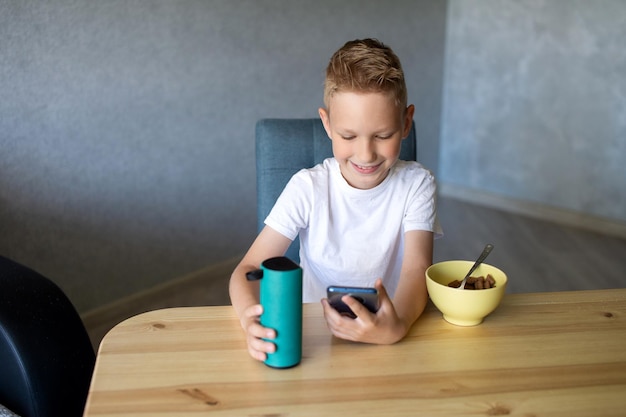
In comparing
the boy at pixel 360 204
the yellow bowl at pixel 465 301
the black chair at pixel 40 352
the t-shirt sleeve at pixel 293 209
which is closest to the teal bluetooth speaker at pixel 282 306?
the boy at pixel 360 204

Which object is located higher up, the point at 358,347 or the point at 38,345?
the point at 358,347

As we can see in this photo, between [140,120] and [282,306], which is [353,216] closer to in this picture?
[282,306]

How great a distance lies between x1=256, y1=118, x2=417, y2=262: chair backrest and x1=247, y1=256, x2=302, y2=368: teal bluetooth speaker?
2.01 feet

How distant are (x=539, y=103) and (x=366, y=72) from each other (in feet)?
9.55

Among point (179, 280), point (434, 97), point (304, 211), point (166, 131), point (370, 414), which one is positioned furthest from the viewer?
point (434, 97)

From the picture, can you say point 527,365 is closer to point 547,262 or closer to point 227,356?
point 227,356

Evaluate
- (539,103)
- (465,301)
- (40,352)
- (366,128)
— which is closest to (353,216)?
(366,128)

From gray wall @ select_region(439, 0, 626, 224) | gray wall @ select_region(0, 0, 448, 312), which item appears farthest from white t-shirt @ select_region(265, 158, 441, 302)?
gray wall @ select_region(439, 0, 626, 224)

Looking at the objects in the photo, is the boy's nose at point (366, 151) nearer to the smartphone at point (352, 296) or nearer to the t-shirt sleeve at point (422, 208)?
the t-shirt sleeve at point (422, 208)

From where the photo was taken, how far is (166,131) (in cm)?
284

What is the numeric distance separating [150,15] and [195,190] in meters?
0.73

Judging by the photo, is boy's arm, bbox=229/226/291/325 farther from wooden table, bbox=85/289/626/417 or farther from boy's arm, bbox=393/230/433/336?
boy's arm, bbox=393/230/433/336

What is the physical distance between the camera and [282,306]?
106 cm

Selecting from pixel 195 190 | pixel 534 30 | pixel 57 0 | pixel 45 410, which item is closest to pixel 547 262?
pixel 534 30
